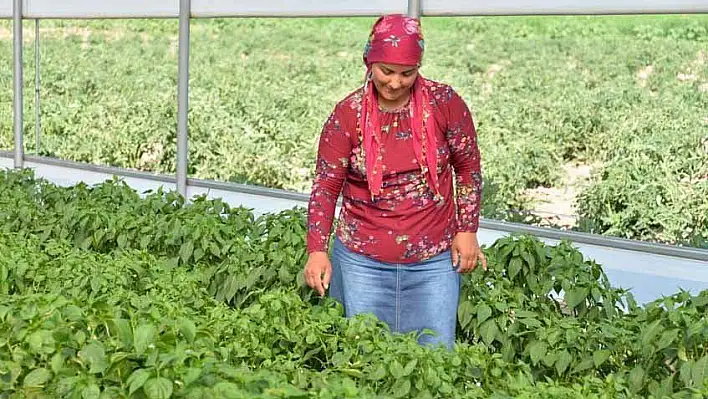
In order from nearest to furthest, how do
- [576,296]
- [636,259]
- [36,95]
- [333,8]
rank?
[576,296] < [636,259] < [333,8] < [36,95]

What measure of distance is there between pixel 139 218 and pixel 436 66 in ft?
10.4

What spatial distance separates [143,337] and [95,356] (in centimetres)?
11

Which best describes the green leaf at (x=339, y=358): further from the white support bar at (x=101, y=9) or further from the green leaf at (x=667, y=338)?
the white support bar at (x=101, y=9)

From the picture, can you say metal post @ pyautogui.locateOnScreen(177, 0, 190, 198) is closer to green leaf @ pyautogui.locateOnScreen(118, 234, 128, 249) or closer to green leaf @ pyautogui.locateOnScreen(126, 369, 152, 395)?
green leaf @ pyautogui.locateOnScreen(118, 234, 128, 249)

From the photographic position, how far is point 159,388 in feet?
6.35

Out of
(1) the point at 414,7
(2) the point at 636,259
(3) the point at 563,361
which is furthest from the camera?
(1) the point at 414,7

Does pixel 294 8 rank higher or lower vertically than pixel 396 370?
higher

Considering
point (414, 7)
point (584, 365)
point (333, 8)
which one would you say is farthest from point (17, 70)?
point (584, 365)

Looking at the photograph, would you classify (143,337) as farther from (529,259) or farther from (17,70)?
(17,70)

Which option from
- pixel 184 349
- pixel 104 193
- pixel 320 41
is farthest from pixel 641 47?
pixel 184 349

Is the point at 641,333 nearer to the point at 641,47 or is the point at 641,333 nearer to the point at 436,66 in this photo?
the point at 641,47

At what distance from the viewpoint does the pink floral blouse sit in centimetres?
295

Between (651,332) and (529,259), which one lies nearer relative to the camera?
(651,332)

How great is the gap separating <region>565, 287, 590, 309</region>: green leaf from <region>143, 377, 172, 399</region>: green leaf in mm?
1866
